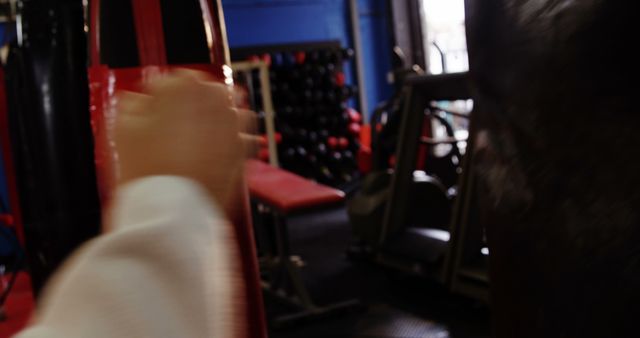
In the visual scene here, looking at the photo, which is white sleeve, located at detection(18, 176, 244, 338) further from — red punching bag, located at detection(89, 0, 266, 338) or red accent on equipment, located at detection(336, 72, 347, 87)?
red accent on equipment, located at detection(336, 72, 347, 87)

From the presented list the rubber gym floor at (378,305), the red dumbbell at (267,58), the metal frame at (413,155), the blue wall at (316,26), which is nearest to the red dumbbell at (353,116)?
the blue wall at (316,26)

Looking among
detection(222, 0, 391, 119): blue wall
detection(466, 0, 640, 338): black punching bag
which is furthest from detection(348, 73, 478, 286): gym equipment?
detection(222, 0, 391, 119): blue wall

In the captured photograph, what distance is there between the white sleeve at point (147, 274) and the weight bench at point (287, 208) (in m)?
2.10

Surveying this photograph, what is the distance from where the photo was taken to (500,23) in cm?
91

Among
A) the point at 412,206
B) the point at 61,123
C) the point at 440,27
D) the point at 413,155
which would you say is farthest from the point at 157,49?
the point at 440,27

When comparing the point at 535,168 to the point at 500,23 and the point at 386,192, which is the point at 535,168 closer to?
the point at 500,23

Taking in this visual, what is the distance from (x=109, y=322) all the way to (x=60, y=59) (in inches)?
66.0

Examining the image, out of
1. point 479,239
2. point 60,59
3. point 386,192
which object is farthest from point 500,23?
point 386,192

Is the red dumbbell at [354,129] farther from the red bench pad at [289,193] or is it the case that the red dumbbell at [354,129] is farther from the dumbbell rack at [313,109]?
the red bench pad at [289,193]

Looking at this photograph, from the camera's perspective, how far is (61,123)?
198cm

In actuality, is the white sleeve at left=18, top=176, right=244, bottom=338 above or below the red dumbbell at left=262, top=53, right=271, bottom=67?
below

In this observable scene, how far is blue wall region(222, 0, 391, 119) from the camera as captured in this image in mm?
6508

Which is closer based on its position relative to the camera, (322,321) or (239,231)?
(239,231)

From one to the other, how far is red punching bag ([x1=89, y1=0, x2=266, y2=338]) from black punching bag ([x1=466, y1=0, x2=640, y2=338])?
0.57m
